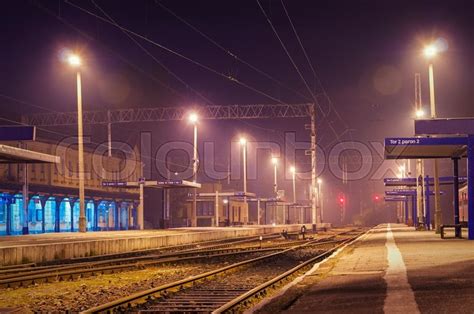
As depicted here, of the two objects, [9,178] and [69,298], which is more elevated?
[9,178]

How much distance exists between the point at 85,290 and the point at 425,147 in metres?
19.1

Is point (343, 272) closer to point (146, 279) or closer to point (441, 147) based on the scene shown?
point (146, 279)

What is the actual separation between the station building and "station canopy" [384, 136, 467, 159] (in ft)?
82.3

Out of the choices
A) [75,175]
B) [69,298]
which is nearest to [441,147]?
[69,298]

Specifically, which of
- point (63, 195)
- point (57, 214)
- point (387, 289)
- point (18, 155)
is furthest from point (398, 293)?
point (63, 195)

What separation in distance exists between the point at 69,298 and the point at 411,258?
10.0 metres

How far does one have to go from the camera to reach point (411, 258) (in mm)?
19297

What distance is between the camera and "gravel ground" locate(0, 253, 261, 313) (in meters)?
12.4

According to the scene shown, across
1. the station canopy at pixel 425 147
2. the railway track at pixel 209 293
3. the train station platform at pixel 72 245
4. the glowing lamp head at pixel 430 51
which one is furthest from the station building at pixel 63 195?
the railway track at pixel 209 293

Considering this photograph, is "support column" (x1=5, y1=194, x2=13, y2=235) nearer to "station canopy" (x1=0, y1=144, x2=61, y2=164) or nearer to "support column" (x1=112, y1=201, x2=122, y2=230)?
"support column" (x1=112, y1=201, x2=122, y2=230)

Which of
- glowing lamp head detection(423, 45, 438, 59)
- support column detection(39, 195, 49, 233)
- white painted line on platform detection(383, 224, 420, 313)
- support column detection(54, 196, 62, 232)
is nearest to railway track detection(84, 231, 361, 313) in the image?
white painted line on platform detection(383, 224, 420, 313)

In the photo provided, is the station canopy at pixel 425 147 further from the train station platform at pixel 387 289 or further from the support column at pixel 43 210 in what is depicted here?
the support column at pixel 43 210

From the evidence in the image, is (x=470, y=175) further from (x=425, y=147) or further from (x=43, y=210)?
(x=43, y=210)

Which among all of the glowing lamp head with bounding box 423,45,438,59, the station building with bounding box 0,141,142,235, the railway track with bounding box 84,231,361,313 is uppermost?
the glowing lamp head with bounding box 423,45,438,59
